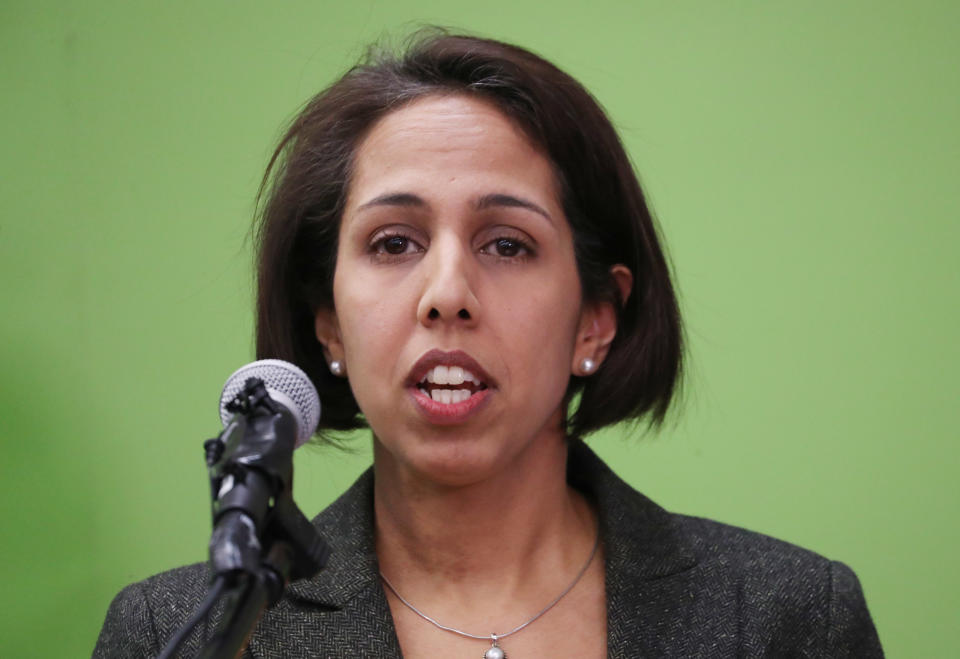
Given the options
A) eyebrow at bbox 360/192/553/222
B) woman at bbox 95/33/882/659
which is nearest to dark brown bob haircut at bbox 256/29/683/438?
woman at bbox 95/33/882/659

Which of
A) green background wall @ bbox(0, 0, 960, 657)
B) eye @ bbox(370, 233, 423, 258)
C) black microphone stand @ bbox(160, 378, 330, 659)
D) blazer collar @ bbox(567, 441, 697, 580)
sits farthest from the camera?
green background wall @ bbox(0, 0, 960, 657)

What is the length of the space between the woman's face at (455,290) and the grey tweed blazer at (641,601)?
17 centimetres

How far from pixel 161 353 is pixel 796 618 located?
1.63 m

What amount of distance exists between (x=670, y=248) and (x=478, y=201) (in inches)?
43.2

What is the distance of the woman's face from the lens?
1490 millimetres

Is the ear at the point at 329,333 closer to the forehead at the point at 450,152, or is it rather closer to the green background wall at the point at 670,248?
the forehead at the point at 450,152

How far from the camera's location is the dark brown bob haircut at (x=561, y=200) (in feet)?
5.48

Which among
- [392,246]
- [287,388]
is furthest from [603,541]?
[287,388]

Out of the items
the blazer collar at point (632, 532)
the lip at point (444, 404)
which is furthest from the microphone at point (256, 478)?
the blazer collar at point (632, 532)

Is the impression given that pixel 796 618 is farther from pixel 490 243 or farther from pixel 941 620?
pixel 941 620

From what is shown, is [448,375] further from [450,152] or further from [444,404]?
[450,152]

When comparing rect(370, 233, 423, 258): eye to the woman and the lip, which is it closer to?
the woman

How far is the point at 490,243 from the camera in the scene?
158 cm

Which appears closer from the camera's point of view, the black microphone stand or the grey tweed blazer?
the black microphone stand
